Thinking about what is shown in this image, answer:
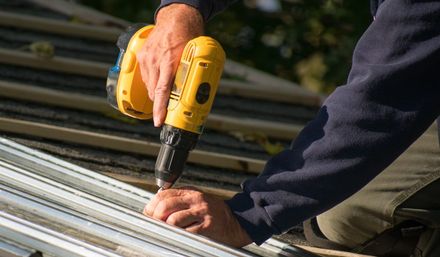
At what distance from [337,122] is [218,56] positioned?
0.44 metres

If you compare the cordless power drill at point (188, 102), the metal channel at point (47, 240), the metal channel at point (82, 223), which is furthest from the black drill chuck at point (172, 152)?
the metal channel at point (47, 240)

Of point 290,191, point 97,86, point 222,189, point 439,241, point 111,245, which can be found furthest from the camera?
point 97,86

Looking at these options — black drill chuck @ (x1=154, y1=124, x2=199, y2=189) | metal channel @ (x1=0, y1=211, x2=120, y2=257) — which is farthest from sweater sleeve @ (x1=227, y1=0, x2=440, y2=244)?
metal channel @ (x1=0, y1=211, x2=120, y2=257)

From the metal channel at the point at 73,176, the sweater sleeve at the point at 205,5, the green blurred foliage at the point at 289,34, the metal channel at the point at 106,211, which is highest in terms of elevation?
the sweater sleeve at the point at 205,5

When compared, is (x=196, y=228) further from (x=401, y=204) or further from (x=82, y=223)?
(x=401, y=204)

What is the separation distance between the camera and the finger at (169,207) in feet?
10.3

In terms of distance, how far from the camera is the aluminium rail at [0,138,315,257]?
9.81ft

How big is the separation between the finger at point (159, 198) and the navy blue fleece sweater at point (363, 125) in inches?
7.3

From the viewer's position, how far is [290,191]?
312 cm

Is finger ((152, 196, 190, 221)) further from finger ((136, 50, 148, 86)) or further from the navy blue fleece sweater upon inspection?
finger ((136, 50, 148, 86))

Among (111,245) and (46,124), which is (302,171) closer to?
(111,245)

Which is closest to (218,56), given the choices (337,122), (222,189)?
(337,122)

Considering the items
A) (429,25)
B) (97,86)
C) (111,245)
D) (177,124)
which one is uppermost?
(429,25)

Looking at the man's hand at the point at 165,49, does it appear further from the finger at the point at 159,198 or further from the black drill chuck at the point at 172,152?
the finger at the point at 159,198
